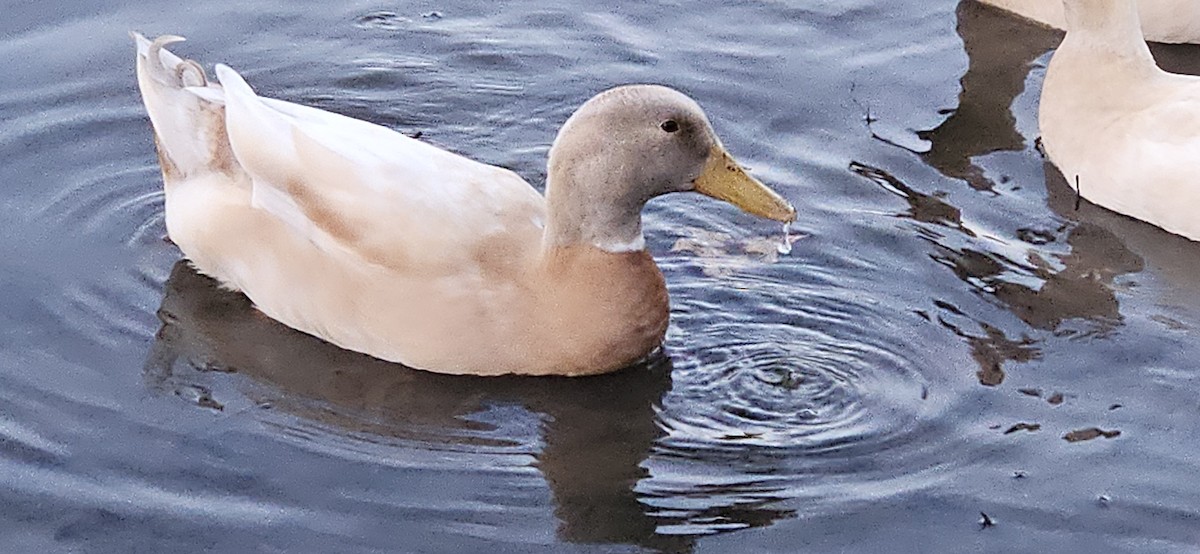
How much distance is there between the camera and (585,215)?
548 centimetres

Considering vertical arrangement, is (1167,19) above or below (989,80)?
above

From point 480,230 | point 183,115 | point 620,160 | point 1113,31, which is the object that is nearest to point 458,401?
point 480,230

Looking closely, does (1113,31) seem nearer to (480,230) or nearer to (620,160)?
(620,160)

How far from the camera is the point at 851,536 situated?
490cm

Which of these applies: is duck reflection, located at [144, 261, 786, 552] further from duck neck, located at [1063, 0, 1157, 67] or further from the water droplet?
duck neck, located at [1063, 0, 1157, 67]

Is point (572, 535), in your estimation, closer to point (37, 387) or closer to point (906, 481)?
point (906, 481)

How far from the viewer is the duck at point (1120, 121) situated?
6.55 m

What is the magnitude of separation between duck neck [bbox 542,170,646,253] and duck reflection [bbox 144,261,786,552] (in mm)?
402

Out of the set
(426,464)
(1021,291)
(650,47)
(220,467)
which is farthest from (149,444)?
(650,47)

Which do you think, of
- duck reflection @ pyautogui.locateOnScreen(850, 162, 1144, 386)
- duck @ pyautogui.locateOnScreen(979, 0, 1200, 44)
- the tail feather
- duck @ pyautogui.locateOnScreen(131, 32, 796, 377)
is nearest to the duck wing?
duck @ pyautogui.locateOnScreen(131, 32, 796, 377)

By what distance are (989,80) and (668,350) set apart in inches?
106

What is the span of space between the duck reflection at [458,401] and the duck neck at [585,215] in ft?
1.32

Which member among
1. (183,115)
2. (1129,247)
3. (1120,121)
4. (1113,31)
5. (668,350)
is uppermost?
(183,115)

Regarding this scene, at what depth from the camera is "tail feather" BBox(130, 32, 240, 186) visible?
607cm
